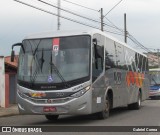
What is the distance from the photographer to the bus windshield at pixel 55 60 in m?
15.8

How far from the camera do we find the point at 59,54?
16156mm

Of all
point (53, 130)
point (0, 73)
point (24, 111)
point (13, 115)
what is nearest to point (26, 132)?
point (53, 130)

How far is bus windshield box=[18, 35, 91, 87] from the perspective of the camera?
52.0 feet

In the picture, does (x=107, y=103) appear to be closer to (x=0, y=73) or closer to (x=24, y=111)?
(x=24, y=111)

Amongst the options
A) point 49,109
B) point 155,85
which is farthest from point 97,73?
point 155,85

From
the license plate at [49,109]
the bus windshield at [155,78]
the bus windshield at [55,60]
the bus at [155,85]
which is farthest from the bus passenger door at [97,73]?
the bus windshield at [155,78]

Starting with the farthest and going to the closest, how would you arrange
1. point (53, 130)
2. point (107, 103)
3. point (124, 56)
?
point (124, 56)
point (107, 103)
point (53, 130)

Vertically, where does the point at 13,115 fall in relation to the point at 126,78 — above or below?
below

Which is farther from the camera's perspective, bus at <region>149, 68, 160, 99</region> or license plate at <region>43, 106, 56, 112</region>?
bus at <region>149, 68, 160, 99</region>

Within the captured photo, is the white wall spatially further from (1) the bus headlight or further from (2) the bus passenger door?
(1) the bus headlight

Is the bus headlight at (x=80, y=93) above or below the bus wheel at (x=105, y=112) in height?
above

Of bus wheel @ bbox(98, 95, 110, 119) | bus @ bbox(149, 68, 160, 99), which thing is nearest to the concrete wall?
bus wheel @ bbox(98, 95, 110, 119)

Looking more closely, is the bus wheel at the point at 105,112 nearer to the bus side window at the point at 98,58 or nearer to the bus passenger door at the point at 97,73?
the bus passenger door at the point at 97,73

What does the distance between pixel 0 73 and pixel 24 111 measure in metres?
10.5
